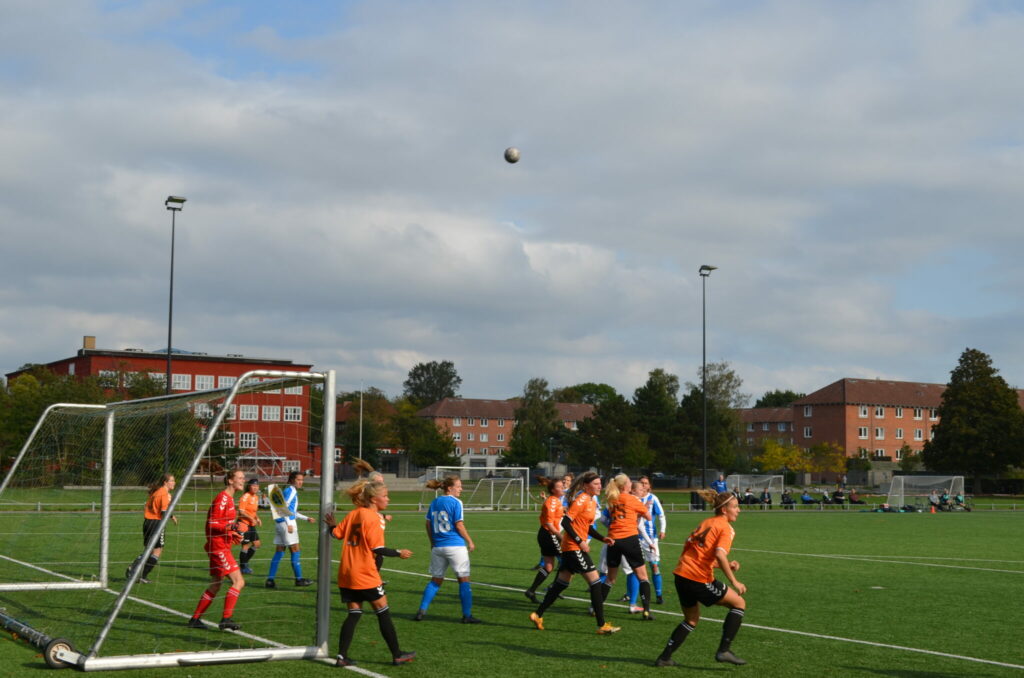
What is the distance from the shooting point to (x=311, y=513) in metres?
39.9

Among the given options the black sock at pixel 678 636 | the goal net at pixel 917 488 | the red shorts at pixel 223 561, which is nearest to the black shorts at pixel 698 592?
the black sock at pixel 678 636

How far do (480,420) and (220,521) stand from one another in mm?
136664

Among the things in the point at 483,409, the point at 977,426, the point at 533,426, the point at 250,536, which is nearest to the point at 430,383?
the point at 483,409

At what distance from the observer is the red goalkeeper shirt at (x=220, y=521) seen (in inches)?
447

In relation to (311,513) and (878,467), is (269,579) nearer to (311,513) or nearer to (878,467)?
(311,513)

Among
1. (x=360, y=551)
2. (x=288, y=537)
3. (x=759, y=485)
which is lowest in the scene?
(x=759, y=485)

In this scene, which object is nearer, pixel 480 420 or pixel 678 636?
pixel 678 636

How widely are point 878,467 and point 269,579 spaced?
98.9 m

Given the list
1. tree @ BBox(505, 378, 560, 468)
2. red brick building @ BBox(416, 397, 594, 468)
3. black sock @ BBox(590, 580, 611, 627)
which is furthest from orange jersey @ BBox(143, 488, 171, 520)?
red brick building @ BBox(416, 397, 594, 468)

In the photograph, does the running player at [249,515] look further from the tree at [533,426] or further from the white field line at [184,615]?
the tree at [533,426]

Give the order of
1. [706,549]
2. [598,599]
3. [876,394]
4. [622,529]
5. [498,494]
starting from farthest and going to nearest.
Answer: [876,394] → [498,494] → [622,529] → [598,599] → [706,549]

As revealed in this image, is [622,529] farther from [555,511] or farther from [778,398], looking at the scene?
[778,398]

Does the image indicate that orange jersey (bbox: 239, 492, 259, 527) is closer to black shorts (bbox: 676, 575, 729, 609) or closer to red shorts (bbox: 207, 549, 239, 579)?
red shorts (bbox: 207, 549, 239, 579)

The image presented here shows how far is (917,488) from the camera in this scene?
5516cm
